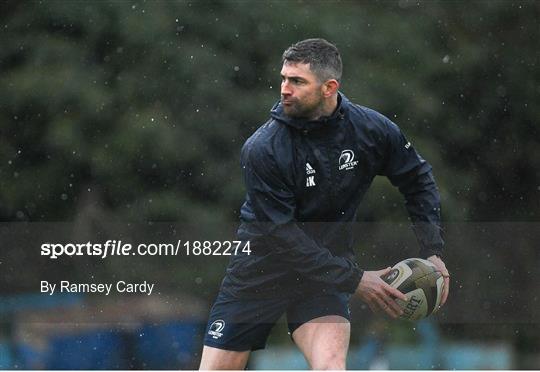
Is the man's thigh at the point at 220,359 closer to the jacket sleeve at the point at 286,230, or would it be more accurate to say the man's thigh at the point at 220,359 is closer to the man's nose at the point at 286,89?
the jacket sleeve at the point at 286,230

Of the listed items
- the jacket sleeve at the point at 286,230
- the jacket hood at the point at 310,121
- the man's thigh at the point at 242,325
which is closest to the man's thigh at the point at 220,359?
the man's thigh at the point at 242,325

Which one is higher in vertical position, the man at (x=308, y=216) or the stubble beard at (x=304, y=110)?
the stubble beard at (x=304, y=110)

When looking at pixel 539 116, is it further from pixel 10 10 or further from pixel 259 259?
pixel 259 259

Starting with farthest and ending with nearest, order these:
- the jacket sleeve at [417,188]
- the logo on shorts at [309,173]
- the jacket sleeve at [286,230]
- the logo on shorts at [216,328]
A: the jacket sleeve at [417,188], the logo on shorts at [216,328], the logo on shorts at [309,173], the jacket sleeve at [286,230]

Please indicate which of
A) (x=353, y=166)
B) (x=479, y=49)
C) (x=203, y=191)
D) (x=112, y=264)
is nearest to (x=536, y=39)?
(x=479, y=49)

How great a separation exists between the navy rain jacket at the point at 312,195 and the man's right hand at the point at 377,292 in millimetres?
50

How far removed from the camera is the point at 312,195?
6.36 metres

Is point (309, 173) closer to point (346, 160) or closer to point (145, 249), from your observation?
point (346, 160)

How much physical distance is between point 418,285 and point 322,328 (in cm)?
57

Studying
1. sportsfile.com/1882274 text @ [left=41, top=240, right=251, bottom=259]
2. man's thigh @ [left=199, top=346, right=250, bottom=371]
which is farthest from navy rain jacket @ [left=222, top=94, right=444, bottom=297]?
sportsfile.com/1882274 text @ [left=41, top=240, right=251, bottom=259]

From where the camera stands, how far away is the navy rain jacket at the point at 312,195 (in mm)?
6211

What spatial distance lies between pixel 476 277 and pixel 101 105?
3.96m

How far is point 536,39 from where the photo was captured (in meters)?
14.3

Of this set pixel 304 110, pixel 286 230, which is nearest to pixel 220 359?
pixel 286 230
